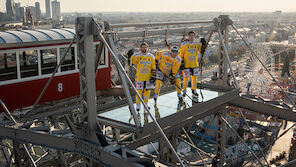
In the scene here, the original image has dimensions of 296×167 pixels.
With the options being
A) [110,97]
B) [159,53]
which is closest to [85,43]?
[159,53]

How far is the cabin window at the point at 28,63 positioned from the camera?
11.9 m

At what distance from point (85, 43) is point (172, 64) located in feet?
10.9

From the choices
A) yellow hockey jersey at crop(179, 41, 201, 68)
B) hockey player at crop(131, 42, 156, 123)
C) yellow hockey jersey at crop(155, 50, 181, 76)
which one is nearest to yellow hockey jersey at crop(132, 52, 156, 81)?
hockey player at crop(131, 42, 156, 123)

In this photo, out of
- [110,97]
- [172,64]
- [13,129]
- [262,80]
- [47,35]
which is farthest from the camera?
[262,80]

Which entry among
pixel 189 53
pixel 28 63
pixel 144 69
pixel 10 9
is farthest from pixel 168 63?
pixel 10 9

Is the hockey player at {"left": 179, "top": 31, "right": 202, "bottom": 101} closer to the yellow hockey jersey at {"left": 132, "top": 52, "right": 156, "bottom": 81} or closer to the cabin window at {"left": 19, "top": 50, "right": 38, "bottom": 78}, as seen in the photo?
the yellow hockey jersey at {"left": 132, "top": 52, "right": 156, "bottom": 81}

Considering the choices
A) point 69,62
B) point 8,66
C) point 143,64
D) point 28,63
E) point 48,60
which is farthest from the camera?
point 69,62

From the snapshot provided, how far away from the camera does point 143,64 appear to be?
9.21 m

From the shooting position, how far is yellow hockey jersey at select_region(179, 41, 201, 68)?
10.7 m

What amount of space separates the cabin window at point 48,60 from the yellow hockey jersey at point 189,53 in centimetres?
525

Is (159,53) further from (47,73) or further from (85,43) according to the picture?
(47,73)

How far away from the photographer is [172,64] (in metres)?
9.75

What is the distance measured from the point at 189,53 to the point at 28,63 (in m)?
6.07

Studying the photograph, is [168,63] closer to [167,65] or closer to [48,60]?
[167,65]
